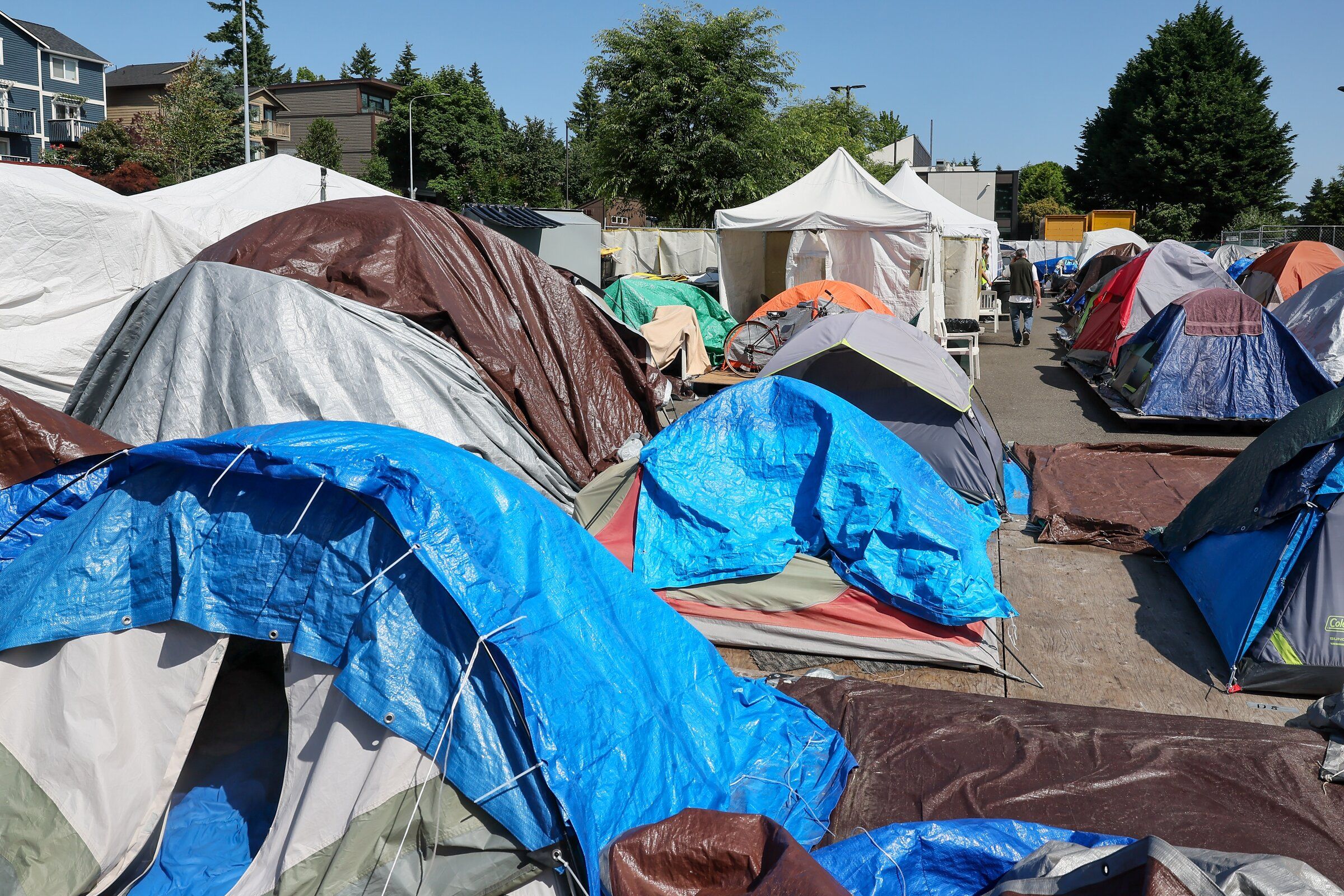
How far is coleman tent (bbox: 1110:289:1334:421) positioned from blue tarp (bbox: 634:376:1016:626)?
20.0ft

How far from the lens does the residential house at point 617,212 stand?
1291 inches

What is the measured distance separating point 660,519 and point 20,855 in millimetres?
3652

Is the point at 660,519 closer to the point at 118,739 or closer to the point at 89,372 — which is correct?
the point at 118,739

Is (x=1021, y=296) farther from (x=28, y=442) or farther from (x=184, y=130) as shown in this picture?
(x=184, y=130)

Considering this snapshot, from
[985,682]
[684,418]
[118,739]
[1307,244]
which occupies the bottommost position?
[985,682]

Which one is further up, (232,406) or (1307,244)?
(1307,244)

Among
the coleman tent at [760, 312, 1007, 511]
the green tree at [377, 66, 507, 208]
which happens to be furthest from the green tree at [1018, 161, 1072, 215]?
the coleman tent at [760, 312, 1007, 511]

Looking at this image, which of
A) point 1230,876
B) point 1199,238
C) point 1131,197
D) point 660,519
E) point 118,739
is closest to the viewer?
point 1230,876

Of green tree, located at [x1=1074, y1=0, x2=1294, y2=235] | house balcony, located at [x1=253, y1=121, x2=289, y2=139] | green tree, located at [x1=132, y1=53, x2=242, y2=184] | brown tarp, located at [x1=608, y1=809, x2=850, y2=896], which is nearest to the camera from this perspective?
brown tarp, located at [x1=608, y1=809, x2=850, y2=896]

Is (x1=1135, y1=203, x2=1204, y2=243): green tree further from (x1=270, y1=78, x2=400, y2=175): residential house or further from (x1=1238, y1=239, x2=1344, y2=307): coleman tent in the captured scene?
(x1=270, y1=78, x2=400, y2=175): residential house

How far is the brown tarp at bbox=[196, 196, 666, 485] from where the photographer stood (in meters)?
7.79

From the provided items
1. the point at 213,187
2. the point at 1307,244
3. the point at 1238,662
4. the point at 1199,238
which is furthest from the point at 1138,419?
the point at 1199,238

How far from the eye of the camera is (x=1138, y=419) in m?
11.2

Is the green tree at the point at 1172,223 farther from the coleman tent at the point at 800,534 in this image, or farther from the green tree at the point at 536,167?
the coleman tent at the point at 800,534
